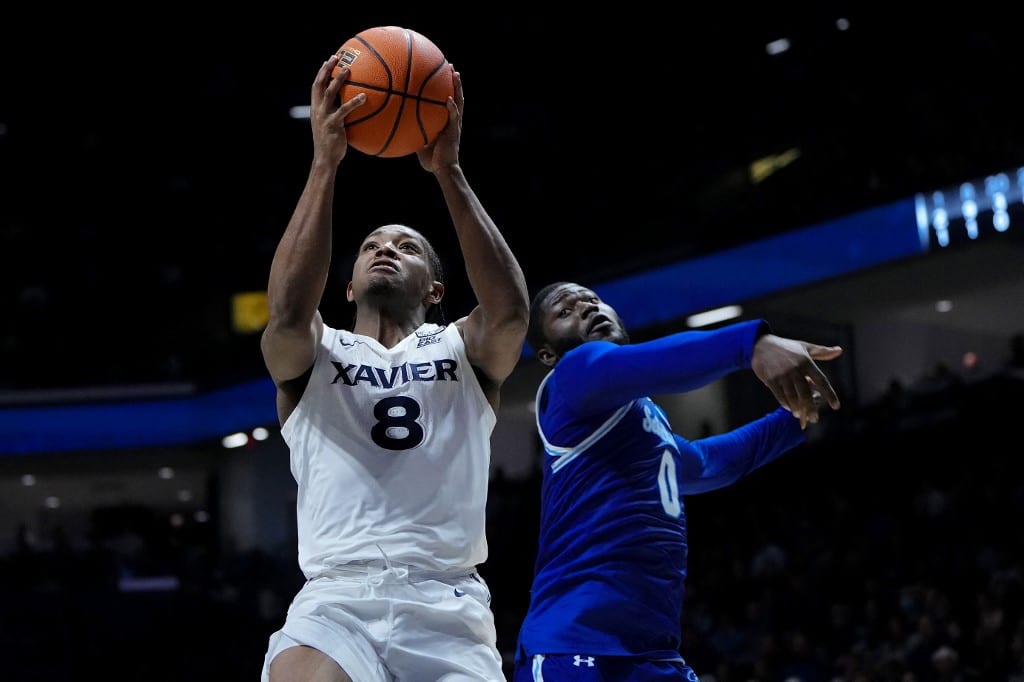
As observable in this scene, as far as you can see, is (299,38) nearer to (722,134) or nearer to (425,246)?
(722,134)

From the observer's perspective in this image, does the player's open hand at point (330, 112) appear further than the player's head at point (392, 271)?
No

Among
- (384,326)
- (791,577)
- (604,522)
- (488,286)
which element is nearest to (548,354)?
(604,522)

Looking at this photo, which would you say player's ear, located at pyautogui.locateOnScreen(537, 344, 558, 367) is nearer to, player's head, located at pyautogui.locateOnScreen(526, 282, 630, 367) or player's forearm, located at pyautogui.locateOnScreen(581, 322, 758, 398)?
player's head, located at pyautogui.locateOnScreen(526, 282, 630, 367)

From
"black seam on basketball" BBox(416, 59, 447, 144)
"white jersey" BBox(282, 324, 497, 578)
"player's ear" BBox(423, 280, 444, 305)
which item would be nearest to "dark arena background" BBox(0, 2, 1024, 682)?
"player's ear" BBox(423, 280, 444, 305)

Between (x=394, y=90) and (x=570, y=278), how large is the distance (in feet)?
36.6

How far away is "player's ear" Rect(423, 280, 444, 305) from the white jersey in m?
0.33

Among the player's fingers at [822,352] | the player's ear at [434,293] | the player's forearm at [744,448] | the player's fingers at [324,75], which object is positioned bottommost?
the player's forearm at [744,448]

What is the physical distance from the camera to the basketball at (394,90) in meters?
3.37

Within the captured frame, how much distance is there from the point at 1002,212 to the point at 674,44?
9263mm

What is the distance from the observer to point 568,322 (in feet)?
13.7

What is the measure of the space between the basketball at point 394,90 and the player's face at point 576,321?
92cm

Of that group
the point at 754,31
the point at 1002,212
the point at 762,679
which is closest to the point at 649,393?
the point at 762,679

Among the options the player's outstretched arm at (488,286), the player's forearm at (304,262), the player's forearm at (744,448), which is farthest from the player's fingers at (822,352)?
the player's forearm at (744,448)

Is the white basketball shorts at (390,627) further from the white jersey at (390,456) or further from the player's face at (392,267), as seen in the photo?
the player's face at (392,267)
